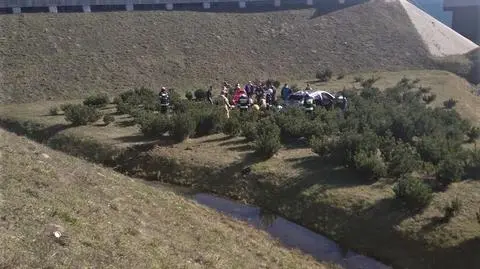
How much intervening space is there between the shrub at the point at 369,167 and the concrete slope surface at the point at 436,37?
148ft

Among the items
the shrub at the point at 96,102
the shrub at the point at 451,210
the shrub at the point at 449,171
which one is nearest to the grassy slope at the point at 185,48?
the shrub at the point at 96,102

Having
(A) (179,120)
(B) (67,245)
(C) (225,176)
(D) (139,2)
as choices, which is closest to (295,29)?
(D) (139,2)

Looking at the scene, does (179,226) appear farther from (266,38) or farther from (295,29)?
(295,29)

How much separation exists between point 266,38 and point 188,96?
71.1 ft

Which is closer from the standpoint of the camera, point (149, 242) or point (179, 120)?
point (149, 242)

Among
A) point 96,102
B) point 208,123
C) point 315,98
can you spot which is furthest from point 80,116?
point 315,98

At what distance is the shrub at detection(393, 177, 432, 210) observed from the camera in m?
16.5

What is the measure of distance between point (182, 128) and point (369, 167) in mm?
9134

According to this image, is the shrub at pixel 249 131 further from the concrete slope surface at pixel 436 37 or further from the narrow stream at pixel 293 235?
the concrete slope surface at pixel 436 37

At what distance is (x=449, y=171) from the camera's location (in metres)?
18.1

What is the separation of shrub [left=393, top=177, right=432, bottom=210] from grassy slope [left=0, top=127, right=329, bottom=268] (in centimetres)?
389

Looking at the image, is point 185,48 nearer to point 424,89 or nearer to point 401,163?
point 424,89

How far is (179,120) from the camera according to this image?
25.8 meters

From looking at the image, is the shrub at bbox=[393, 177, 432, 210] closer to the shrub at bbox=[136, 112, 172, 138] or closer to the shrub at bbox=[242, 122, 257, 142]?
the shrub at bbox=[242, 122, 257, 142]
